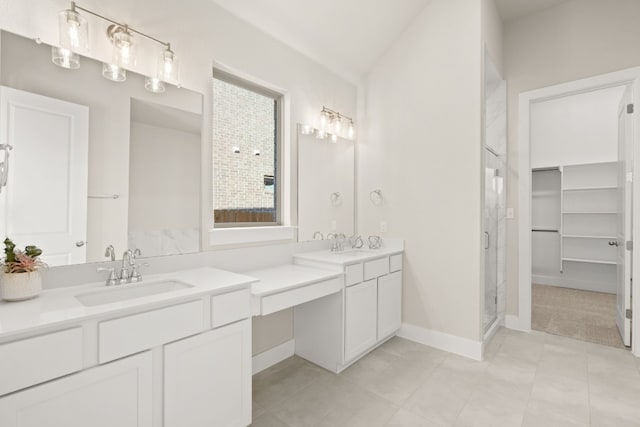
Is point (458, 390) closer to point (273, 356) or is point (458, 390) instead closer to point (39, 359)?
point (273, 356)

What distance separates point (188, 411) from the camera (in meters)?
1.48

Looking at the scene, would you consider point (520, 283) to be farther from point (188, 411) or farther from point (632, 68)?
point (188, 411)

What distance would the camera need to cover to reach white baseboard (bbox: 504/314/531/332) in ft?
10.9

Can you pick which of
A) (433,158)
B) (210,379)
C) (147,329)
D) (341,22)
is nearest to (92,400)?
(147,329)

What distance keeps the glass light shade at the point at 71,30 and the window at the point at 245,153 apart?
84 centimetres

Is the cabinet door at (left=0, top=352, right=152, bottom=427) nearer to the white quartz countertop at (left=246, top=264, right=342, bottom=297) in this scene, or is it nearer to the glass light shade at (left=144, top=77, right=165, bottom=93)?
the white quartz countertop at (left=246, top=264, right=342, bottom=297)

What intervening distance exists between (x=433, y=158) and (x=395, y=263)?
1039mm

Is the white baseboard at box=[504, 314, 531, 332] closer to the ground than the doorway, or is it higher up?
closer to the ground

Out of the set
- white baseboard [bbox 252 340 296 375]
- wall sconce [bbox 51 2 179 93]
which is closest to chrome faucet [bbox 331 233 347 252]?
white baseboard [bbox 252 340 296 375]

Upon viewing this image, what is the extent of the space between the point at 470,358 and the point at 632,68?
2896 millimetres

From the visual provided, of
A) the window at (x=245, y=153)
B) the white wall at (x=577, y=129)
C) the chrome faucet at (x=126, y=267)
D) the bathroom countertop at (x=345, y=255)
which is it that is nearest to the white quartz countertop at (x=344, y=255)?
the bathroom countertop at (x=345, y=255)

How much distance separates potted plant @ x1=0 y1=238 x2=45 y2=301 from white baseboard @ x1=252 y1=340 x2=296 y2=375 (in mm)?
1522

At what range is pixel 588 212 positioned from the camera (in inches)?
184

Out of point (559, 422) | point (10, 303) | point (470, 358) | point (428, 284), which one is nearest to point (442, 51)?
point (428, 284)
